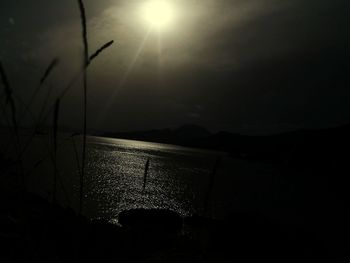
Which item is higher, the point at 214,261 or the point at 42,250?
the point at 42,250

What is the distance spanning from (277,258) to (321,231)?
2044 centimetres

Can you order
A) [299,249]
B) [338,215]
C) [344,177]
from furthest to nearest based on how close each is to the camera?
[344,177]
[338,215]
[299,249]

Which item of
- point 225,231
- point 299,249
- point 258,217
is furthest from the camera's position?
point 258,217

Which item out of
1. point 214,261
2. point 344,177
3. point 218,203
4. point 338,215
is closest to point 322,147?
point 344,177

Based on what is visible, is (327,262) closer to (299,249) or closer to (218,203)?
(299,249)

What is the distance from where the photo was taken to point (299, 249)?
16781 mm

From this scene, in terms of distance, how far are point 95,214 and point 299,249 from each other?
21.0 m

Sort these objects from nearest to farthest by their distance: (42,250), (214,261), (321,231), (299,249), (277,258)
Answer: (42,250) → (214,261) → (277,258) → (299,249) → (321,231)

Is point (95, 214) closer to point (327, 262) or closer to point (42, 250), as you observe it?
point (327, 262)

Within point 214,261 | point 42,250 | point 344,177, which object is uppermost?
point 42,250

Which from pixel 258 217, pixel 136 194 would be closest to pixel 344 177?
pixel 136 194

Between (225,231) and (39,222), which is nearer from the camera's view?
(39,222)

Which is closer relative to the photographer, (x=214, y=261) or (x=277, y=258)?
(x=214, y=261)

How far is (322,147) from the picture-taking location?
147 meters
